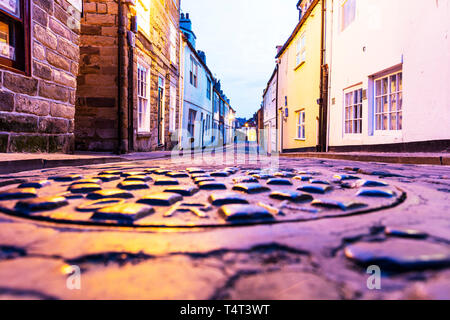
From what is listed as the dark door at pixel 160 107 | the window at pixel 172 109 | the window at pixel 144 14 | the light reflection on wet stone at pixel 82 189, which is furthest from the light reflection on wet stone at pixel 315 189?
the window at pixel 172 109

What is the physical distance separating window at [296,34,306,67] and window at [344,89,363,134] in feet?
14.1

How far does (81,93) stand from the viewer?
772 cm

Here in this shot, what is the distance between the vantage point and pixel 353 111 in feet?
28.1

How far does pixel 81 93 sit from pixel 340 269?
324 inches

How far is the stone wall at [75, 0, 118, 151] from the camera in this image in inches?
298

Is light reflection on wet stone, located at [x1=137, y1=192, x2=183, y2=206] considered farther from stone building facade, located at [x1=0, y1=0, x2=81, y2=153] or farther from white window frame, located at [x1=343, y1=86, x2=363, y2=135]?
white window frame, located at [x1=343, y1=86, x2=363, y2=135]

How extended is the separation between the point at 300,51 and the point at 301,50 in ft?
0.44

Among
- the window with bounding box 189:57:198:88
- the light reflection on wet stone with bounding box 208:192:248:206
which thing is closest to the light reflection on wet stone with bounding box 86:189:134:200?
the light reflection on wet stone with bounding box 208:192:248:206

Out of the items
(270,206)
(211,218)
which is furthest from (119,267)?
(270,206)

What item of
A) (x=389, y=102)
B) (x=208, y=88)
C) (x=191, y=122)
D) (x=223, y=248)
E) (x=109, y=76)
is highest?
(x=208, y=88)

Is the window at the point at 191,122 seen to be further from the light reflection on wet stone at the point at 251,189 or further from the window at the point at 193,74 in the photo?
the light reflection on wet stone at the point at 251,189

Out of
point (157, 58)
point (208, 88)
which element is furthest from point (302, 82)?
point (208, 88)

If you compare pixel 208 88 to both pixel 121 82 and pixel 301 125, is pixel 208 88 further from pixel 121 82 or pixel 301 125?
pixel 121 82

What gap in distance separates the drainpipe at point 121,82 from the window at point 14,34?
332cm
